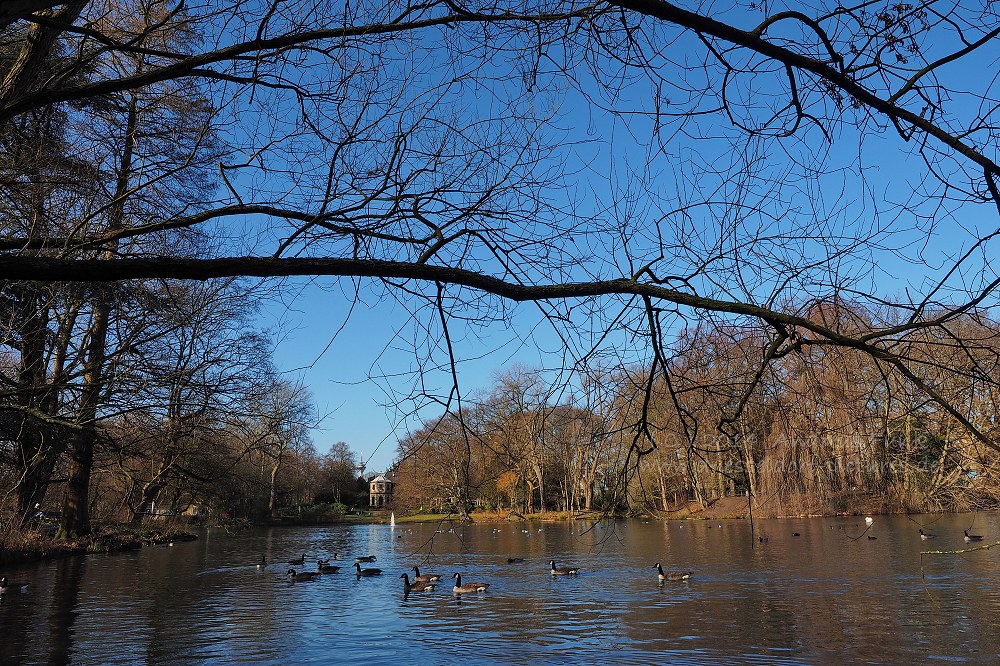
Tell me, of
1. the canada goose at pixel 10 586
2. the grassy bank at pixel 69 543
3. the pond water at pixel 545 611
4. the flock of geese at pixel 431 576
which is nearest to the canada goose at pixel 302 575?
the flock of geese at pixel 431 576

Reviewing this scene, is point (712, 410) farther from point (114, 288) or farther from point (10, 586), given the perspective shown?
point (10, 586)

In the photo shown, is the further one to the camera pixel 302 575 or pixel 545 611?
pixel 302 575

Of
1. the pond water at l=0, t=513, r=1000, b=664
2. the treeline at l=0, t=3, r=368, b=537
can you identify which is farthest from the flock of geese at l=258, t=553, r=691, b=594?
the treeline at l=0, t=3, r=368, b=537

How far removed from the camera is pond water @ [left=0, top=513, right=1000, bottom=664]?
29.1 ft

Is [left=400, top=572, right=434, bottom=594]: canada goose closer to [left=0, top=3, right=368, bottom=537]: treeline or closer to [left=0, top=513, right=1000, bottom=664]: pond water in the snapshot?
[left=0, top=513, right=1000, bottom=664]: pond water

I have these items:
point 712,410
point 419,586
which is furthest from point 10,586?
point 712,410

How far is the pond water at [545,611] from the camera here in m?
8.88

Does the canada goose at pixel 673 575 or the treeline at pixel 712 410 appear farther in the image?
the canada goose at pixel 673 575

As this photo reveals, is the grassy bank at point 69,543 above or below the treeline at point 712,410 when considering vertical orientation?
below

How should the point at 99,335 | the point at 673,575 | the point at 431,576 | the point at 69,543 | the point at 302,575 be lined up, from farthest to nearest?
the point at 69,543 → the point at 302,575 → the point at 431,576 → the point at 673,575 → the point at 99,335

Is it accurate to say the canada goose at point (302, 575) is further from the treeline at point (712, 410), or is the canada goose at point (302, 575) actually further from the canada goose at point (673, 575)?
the treeline at point (712, 410)

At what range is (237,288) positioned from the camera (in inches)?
313

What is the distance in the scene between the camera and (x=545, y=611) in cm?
1202

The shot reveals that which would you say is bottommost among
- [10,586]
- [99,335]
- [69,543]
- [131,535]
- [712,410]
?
[10,586]
